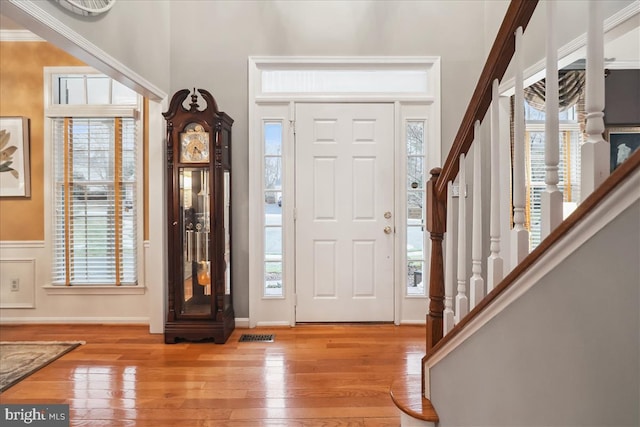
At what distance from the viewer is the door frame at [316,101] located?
3492mm

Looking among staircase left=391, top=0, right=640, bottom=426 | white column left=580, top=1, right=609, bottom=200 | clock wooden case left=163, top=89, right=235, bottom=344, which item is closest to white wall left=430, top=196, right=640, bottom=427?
staircase left=391, top=0, right=640, bottom=426

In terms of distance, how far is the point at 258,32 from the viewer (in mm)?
3471

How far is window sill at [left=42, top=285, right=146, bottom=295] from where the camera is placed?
3701 millimetres

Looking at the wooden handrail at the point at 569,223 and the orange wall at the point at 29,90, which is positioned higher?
the orange wall at the point at 29,90

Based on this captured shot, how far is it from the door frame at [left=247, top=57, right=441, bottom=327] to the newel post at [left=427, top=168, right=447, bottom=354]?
1777 millimetres

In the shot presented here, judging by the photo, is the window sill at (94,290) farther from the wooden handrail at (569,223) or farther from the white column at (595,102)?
the white column at (595,102)

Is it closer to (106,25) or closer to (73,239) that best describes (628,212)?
(106,25)

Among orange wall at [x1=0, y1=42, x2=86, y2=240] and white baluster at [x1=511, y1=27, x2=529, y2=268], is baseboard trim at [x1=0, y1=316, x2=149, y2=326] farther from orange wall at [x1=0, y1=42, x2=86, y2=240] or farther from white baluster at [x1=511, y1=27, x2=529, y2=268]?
white baluster at [x1=511, y1=27, x2=529, y2=268]

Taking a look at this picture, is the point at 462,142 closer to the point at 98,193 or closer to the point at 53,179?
the point at 98,193

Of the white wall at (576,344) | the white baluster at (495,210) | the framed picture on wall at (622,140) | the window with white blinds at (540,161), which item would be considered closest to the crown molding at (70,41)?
the white baluster at (495,210)

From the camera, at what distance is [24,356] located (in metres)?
2.91

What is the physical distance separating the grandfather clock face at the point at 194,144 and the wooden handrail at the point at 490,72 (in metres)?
2.15

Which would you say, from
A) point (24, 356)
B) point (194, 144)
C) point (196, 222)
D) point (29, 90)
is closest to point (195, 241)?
point (196, 222)

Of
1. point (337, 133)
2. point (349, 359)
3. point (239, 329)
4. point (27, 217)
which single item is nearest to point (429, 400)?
point (349, 359)
